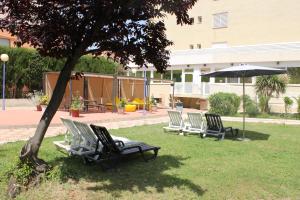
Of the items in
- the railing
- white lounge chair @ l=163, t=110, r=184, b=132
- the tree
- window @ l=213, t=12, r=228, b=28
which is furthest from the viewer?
window @ l=213, t=12, r=228, b=28

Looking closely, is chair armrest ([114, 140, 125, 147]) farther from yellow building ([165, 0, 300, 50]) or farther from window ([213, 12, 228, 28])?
window ([213, 12, 228, 28])

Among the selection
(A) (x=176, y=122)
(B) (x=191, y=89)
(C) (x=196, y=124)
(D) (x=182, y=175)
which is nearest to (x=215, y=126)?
(C) (x=196, y=124)

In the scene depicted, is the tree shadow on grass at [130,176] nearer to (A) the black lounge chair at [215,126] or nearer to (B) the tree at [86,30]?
(B) the tree at [86,30]

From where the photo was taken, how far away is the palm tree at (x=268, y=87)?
2388 centimetres

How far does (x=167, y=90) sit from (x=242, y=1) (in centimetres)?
1315

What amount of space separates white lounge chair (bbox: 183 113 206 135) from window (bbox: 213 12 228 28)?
2787 cm

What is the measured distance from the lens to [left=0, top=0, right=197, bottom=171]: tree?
5426 mm

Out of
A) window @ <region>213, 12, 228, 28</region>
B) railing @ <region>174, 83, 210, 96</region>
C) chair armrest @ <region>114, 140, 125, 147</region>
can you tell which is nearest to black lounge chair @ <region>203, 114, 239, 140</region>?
chair armrest @ <region>114, 140, 125, 147</region>

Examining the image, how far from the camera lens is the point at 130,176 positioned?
22.6ft

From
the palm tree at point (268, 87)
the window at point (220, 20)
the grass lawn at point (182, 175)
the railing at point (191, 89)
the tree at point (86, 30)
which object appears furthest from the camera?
the window at point (220, 20)

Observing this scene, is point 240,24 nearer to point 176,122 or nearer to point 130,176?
point 176,122

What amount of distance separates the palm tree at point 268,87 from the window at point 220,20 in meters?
15.3

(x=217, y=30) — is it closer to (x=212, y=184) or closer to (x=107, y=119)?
(x=107, y=119)

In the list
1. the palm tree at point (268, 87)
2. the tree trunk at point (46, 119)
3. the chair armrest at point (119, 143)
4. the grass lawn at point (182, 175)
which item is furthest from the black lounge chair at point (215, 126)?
the palm tree at point (268, 87)
